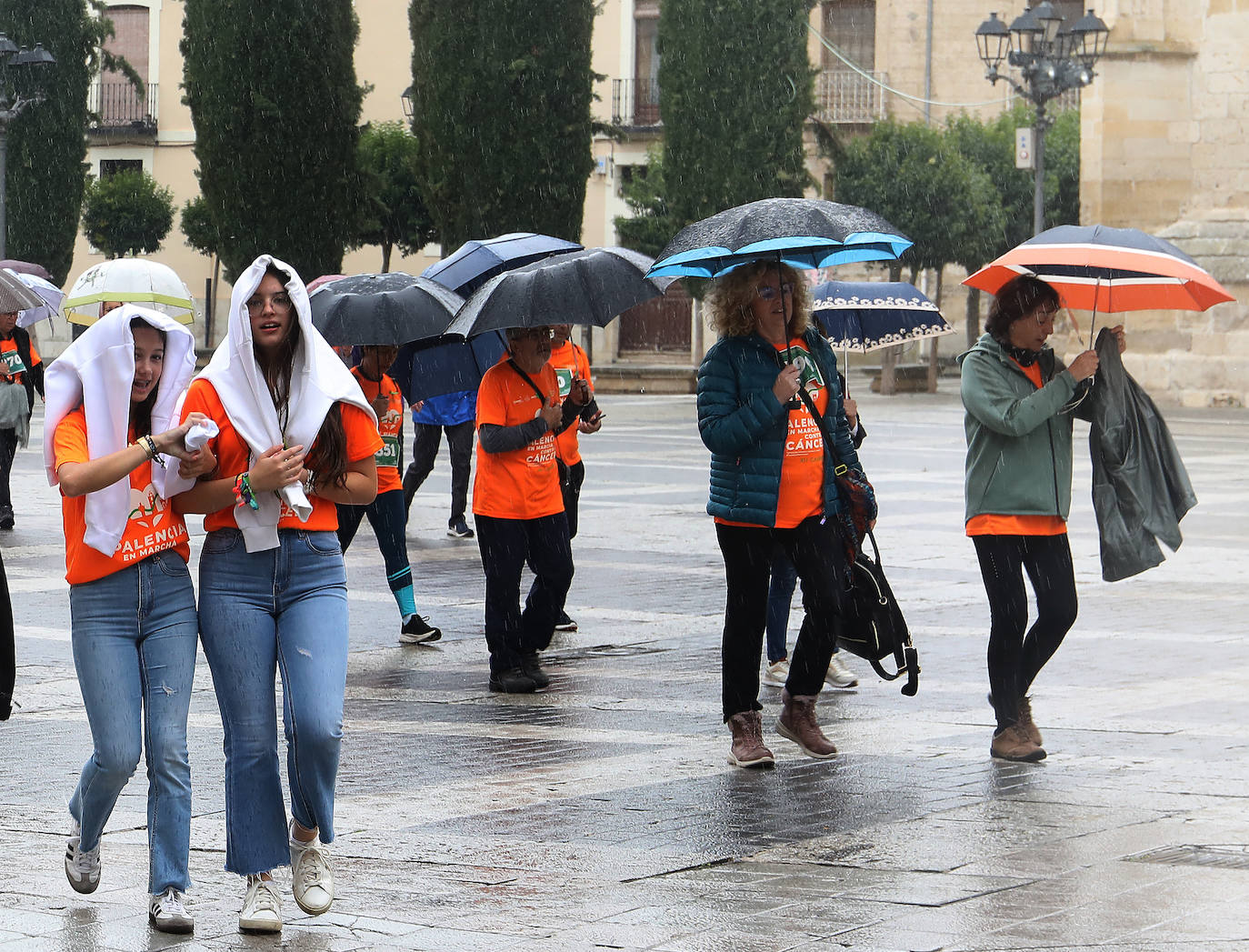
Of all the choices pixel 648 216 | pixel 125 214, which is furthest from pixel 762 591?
pixel 125 214

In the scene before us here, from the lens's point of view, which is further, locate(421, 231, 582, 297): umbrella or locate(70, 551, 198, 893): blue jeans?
locate(421, 231, 582, 297): umbrella

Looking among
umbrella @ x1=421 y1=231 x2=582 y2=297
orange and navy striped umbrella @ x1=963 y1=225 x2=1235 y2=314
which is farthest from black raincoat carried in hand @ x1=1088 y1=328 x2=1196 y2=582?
umbrella @ x1=421 y1=231 x2=582 y2=297

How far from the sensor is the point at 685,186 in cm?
3644

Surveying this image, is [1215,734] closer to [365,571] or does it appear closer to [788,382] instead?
[788,382]

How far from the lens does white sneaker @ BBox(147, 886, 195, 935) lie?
189 inches

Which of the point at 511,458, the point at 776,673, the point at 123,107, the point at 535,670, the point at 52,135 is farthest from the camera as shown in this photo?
the point at 123,107

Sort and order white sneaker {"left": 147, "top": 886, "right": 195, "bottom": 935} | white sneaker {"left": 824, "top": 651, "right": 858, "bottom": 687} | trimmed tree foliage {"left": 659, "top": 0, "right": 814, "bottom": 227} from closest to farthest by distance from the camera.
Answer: white sneaker {"left": 147, "top": 886, "right": 195, "bottom": 935}
white sneaker {"left": 824, "top": 651, "right": 858, "bottom": 687}
trimmed tree foliage {"left": 659, "top": 0, "right": 814, "bottom": 227}

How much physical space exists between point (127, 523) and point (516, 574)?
3836mm

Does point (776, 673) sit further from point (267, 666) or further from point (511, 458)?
point (267, 666)

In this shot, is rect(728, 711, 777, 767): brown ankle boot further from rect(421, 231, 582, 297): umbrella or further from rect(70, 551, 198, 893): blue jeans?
rect(421, 231, 582, 297): umbrella

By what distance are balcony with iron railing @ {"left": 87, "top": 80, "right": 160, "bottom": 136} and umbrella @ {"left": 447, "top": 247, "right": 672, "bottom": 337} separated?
45154mm

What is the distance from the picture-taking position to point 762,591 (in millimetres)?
6957

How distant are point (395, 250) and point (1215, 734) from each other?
43.5m

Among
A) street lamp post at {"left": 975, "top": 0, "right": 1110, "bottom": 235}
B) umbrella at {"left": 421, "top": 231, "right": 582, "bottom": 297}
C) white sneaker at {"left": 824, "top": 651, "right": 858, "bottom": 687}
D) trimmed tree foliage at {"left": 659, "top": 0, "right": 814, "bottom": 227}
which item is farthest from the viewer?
trimmed tree foliage at {"left": 659, "top": 0, "right": 814, "bottom": 227}
